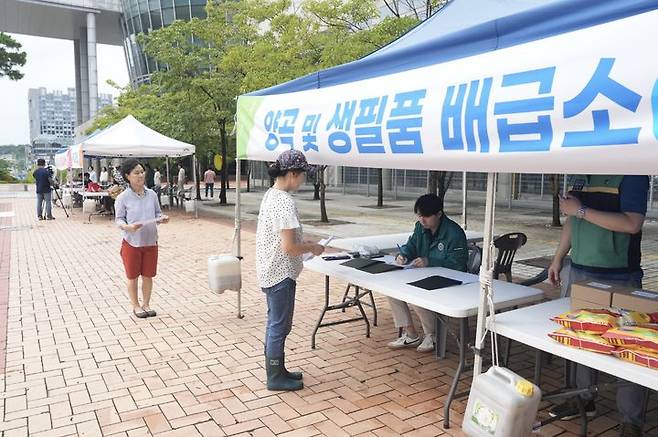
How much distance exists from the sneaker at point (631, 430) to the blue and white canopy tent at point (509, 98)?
92cm

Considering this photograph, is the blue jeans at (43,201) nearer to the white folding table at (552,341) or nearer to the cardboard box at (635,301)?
the white folding table at (552,341)

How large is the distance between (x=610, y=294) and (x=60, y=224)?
1443cm

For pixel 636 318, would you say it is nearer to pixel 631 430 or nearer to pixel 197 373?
pixel 631 430

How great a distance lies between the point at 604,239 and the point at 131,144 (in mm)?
12476

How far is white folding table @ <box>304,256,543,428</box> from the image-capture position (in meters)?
3.24

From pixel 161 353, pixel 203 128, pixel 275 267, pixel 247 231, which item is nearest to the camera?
pixel 275 267

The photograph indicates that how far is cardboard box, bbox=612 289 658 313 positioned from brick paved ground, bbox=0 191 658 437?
916mm

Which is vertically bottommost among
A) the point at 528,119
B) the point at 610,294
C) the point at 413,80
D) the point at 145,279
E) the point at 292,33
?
the point at 145,279

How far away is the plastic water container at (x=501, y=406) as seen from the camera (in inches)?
92.9

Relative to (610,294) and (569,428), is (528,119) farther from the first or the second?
(569,428)

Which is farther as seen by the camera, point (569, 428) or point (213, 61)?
point (213, 61)

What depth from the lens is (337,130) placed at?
3.62 meters

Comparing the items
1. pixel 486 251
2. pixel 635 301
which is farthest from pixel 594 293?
pixel 486 251

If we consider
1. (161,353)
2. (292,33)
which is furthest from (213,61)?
(161,353)
